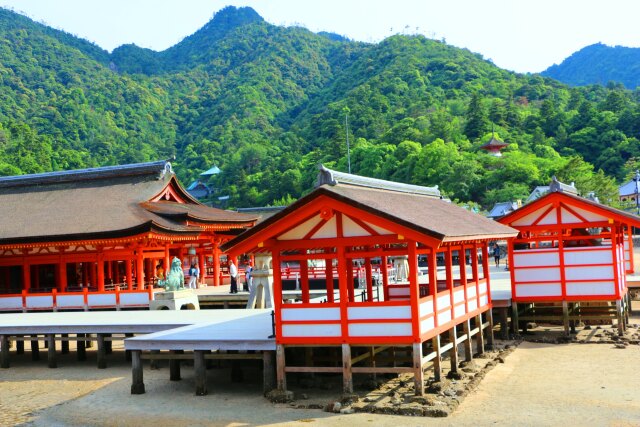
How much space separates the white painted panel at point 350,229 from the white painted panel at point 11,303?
1650 cm

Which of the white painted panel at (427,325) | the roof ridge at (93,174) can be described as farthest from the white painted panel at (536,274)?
the roof ridge at (93,174)

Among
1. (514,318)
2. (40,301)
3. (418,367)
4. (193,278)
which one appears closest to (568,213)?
(514,318)

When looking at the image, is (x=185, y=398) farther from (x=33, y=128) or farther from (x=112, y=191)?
(x=33, y=128)

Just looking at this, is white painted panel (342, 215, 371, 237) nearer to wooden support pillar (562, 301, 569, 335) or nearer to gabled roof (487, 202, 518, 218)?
wooden support pillar (562, 301, 569, 335)

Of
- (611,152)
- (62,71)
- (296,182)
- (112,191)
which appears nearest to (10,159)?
(296,182)

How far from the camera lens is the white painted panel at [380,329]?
11773 millimetres

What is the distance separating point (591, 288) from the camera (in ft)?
60.6

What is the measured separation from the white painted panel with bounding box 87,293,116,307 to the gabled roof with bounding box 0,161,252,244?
2064 millimetres

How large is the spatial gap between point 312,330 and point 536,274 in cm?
908

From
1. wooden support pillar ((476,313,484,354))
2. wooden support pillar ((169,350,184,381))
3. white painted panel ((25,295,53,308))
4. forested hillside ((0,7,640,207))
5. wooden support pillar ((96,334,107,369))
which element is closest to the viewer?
wooden support pillar ((169,350,184,381))

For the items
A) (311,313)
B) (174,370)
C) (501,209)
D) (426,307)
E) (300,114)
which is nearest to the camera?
(311,313)

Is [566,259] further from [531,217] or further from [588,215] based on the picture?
[531,217]

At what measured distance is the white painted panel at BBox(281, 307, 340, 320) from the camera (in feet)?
39.7

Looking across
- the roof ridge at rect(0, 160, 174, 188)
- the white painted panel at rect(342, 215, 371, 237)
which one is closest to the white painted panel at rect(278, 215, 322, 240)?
the white painted panel at rect(342, 215, 371, 237)
